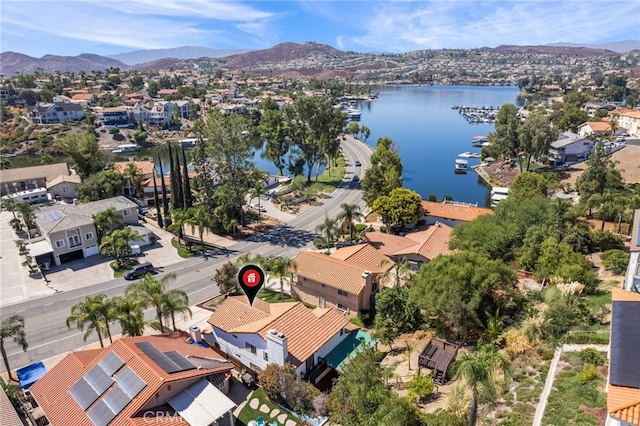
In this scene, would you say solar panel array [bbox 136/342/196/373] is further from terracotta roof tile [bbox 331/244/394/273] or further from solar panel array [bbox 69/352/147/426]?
terracotta roof tile [bbox 331/244/394/273]

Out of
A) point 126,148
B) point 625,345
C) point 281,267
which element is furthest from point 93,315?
point 126,148

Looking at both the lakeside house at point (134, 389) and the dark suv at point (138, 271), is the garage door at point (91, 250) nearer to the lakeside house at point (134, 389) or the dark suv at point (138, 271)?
the dark suv at point (138, 271)

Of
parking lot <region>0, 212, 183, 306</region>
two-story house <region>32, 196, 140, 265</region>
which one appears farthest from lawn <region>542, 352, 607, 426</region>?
two-story house <region>32, 196, 140, 265</region>

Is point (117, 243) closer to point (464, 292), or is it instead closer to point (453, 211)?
point (464, 292)

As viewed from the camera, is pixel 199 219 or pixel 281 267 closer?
pixel 281 267

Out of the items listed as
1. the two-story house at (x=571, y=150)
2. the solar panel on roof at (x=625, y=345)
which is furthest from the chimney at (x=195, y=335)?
the two-story house at (x=571, y=150)
